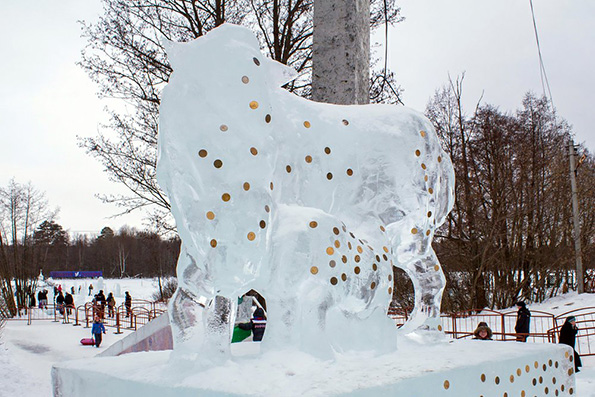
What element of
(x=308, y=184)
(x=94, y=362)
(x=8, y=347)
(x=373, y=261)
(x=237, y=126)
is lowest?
(x=8, y=347)

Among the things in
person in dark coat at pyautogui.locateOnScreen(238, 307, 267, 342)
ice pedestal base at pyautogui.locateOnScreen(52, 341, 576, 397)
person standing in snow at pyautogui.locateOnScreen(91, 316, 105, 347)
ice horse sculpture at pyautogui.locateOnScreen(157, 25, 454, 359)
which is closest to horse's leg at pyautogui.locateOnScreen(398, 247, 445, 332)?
ice pedestal base at pyautogui.locateOnScreen(52, 341, 576, 397)

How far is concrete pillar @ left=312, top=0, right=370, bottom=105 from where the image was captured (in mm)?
4066

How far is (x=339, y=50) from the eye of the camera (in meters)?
4.11

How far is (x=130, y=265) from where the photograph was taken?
199 feet

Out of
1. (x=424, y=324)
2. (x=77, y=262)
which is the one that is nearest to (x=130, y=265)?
(x=77, y=262)

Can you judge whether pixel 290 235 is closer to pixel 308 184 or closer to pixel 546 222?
pixel 308 184

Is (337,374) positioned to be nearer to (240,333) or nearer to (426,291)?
(426,291)

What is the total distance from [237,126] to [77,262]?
66.4m

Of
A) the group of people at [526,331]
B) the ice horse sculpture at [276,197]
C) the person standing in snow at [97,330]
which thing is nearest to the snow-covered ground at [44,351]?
the person standing in snow at [97,330]

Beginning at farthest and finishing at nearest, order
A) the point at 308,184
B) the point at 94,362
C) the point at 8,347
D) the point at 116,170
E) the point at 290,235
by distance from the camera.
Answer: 1. the point at 8,347
2. the point at 116,170
3. the point at 308,184
4. the point at 94,362
5. the point at 290,235

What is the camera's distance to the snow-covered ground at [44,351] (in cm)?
864

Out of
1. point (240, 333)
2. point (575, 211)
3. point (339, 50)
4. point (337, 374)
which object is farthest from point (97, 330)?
point (575, 211)

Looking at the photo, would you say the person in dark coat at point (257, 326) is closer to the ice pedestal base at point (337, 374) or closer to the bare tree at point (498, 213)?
the ice pedestal base at point (337, 374)

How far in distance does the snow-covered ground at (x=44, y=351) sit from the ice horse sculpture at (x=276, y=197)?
17.4ft
